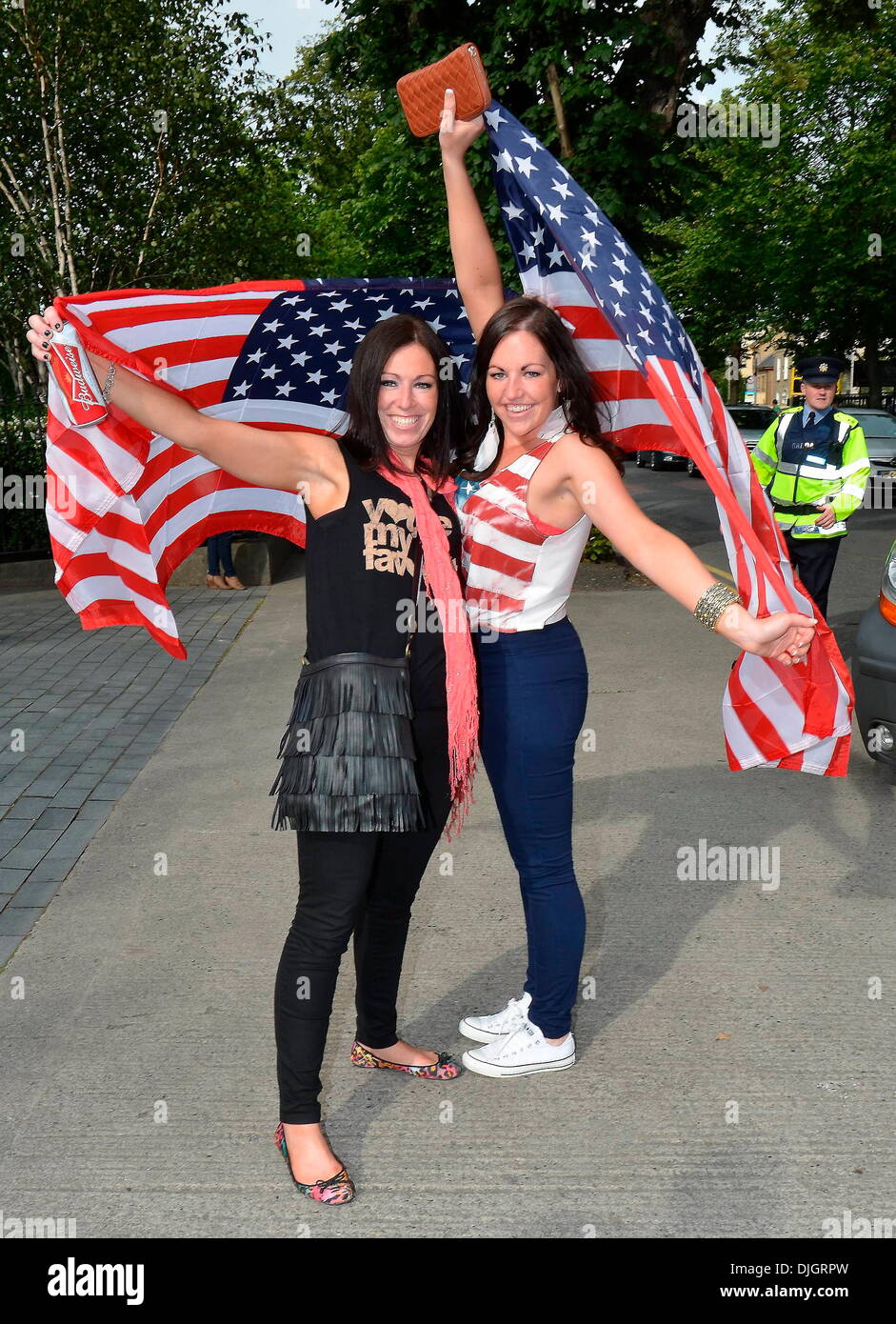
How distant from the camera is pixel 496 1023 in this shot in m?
3.86

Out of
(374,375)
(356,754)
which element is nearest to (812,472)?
(374,375)

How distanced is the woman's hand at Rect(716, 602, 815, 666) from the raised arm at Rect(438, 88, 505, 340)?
45.1 inches

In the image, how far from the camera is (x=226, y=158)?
1823cm

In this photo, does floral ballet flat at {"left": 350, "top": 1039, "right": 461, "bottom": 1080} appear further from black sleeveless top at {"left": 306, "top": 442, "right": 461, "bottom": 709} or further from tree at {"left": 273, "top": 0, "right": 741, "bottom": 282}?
tree at {"left": 273, "top": 0, "right": 741, "bottom": 282}

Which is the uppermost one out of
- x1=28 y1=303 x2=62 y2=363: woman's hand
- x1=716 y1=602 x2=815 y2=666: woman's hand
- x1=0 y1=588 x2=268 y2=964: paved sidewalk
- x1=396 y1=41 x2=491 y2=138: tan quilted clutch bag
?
x1=396 y1=41 x2=491 y2=138: tan quilted clutch bag

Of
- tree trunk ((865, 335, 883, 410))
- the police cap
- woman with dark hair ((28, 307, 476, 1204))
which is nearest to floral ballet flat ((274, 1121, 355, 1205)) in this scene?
woman with dark hair ((28, 307, 476, 1204))

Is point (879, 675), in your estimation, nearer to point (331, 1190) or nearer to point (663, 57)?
point (331, 1190)

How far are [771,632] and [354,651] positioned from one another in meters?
0.95

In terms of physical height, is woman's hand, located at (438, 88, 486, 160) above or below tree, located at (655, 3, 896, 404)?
below

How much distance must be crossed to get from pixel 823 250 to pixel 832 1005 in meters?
31.6

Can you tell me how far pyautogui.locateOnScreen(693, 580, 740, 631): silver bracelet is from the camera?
9.49 ft

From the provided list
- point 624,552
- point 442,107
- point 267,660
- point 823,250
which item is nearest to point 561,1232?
point 624,552

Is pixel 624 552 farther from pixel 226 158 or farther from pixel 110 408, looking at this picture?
pixel 226 158

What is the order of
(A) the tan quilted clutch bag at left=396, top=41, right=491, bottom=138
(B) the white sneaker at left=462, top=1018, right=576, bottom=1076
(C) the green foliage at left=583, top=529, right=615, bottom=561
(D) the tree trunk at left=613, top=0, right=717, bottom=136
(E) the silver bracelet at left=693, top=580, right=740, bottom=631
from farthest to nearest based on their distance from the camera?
1. (C) the green foliage at left=583, top=529, right=615, bottom=561
2. (D) the tree trunk at left=613, top=0, right=717, bottom=136
3. (B) the white sneaker at left=462, top=1018, right=576, bottom=1076
4. (A) the tan quilted clutch bag at left=396, top=41, right=491, bottom=138
5. (E) the silver bracelet at left=693, top=580, right=740, bottom=631
